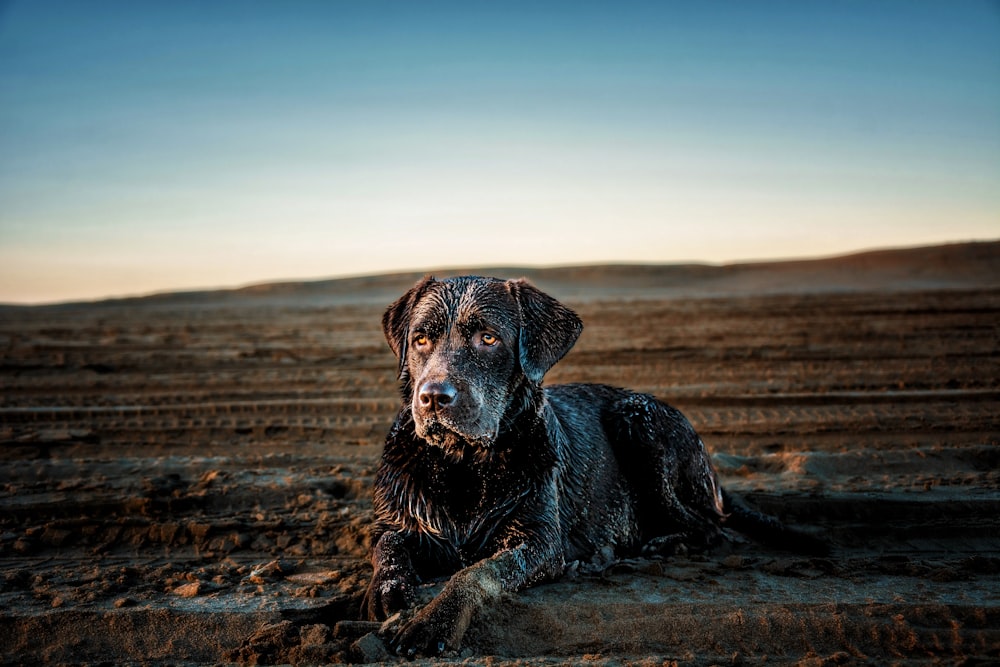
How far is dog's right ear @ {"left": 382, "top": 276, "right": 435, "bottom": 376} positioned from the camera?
430cm

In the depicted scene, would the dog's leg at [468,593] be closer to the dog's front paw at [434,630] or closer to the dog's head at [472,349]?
the dog's front paw at [434,630]

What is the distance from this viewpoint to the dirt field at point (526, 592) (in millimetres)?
3443

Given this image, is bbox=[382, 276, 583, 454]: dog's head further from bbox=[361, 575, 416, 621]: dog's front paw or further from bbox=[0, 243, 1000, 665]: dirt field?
bbox=[0, 243, 1000, 665]: dirt field

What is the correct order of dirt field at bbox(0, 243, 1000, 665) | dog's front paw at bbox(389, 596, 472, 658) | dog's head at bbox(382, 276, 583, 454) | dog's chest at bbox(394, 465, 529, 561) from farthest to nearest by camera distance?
1. dog's chest at bbox(394, 465, 529, 561)
2. dog's head at bbox(382, 276, 583, 454)
3. dirt field at bbox(0, 243, 1000, 665)
4. dog's front paw at bbox(389, 596, 472, 658)

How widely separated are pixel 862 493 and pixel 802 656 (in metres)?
2.72

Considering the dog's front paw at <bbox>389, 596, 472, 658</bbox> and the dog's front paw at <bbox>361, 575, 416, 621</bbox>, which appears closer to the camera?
the dog's front paw at <bbox>389, 596, 472, 658</bbox>

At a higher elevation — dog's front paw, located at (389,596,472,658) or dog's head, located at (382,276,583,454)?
dog's head, located at (382,276,583,454)

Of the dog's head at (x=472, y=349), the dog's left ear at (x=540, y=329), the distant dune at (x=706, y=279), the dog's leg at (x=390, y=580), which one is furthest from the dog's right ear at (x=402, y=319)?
the distant dune at (x=706, y=279)

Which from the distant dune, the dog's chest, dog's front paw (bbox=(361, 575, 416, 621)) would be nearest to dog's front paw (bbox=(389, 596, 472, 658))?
dog's front paw (bbox=(361, 575, 416, 621))

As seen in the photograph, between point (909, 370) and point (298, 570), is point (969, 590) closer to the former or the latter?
point (298, 570)

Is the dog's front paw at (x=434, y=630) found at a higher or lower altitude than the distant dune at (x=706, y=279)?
lower

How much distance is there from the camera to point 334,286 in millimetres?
51594

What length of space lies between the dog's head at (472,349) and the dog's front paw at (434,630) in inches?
31.9

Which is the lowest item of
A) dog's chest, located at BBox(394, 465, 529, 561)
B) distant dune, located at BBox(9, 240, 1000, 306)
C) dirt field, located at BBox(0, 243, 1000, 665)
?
dirt field, located at BBox(0, 243, 1000, 665)
